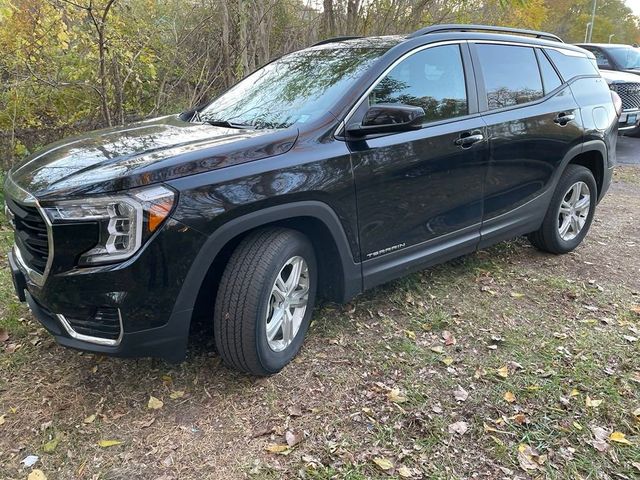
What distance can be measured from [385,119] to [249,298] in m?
1.24

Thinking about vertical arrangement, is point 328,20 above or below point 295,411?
above

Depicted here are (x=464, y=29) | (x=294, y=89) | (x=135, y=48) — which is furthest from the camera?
(x=135, y=48)

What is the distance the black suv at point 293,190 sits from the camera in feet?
7.62

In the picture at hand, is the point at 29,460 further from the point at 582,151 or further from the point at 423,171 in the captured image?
the point at 582,151

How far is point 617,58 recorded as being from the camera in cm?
1162

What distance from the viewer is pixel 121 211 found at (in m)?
2.27

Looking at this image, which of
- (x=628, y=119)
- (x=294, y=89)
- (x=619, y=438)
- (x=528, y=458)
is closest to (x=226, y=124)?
(x=294, y=89)

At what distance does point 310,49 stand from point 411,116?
1.42 meters

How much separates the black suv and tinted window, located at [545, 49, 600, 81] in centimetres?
3

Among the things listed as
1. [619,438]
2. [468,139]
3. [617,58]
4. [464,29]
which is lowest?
[619,438]

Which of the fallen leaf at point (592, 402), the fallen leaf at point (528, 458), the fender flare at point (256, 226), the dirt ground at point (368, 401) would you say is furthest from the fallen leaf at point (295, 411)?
the fallen leaf at point (592, 402)

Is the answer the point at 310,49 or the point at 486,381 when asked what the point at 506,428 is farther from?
the point at 310,49

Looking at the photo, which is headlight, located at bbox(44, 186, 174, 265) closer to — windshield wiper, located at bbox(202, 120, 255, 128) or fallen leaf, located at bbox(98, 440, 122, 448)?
fallen leaf, located at bbox(98, 440, 122, 448)

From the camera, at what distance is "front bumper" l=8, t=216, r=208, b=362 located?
2289mm
